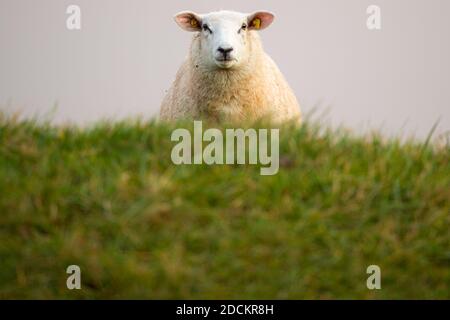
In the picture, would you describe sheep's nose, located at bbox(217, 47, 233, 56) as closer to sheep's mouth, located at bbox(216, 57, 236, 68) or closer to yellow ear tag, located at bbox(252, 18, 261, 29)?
sheep's mouth, located at bbox(216, 57, 236, 68)

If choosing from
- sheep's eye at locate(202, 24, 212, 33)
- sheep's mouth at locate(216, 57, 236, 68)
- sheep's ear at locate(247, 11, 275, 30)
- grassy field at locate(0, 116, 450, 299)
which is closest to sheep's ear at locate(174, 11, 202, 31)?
sheep's eye at locate(202, 24, 212, 33)

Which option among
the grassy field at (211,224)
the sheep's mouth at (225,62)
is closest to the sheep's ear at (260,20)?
the sheep's mouth at (225,62)

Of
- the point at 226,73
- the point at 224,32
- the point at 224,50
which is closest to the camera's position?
the point at 224,50

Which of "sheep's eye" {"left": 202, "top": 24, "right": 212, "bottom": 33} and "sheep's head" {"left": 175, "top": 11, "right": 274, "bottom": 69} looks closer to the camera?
"sheep's head" {"left": 175, "top": 11, "right": 274, "bottom": 69}

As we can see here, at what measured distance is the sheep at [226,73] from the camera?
1103 centimetres

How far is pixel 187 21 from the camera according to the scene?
11578 millimetres

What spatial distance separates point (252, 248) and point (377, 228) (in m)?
1.07

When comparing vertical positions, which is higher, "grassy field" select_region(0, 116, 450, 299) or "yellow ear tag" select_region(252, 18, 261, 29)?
"yellow ear tag" select_region(252, 18, 261, 29)

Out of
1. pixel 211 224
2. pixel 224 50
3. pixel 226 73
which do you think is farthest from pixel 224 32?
pixel 211 224

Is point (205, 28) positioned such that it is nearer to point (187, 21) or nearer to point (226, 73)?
point (187, 21)

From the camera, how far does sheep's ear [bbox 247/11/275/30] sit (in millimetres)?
11573

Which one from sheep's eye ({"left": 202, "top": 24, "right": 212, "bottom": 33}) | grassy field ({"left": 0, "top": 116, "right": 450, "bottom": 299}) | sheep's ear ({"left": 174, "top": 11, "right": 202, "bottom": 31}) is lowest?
grassy field ({"left": 0, "top": 116, "right": 450, "bottom": 299})

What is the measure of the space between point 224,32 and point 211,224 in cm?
500

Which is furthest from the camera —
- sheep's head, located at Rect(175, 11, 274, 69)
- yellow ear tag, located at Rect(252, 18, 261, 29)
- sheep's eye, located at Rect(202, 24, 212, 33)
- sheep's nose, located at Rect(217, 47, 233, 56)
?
yellow ear tag, located at Rect(252, 18, 261, 29)
